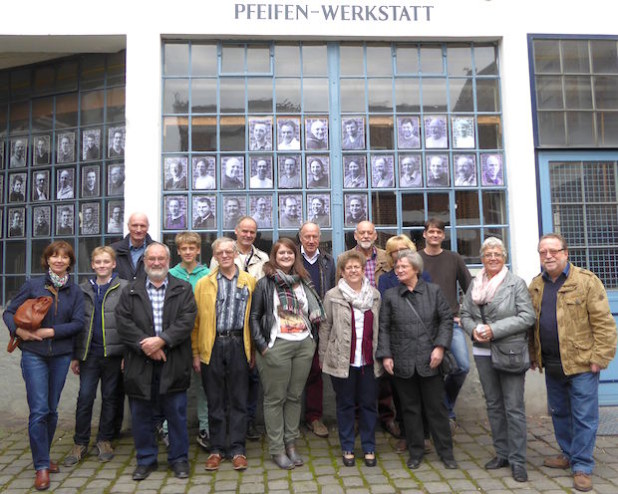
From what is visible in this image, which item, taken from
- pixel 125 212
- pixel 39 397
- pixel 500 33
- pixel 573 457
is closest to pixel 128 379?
pixel 39 397

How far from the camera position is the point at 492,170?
5875 mm

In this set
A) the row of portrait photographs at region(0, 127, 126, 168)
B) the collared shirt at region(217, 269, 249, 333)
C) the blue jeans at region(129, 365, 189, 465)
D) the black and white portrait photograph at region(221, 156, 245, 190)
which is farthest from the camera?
the row of portrait photographs at region(0, 127, 126, 168)

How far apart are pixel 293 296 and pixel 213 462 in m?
1.43

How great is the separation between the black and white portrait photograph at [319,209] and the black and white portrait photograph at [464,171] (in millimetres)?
1438

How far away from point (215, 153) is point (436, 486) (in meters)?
3.85

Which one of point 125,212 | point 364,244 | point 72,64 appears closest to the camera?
point 364,244

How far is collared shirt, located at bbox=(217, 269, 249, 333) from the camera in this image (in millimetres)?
4156

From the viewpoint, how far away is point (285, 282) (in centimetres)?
418

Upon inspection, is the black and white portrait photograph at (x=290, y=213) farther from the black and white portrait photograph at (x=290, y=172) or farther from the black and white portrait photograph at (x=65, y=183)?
the black and white portrait photograph at (x=65, y=183)

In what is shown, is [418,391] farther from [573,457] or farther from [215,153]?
[215,153]

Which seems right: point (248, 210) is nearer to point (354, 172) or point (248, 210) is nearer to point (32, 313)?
point (354, 172)

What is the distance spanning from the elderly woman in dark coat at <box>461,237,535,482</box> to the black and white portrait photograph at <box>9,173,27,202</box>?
5.20m

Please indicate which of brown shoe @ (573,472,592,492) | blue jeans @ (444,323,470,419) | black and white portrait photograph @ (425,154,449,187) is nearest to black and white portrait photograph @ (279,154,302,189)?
black and white portrait photograph @ (425,154,449,187)

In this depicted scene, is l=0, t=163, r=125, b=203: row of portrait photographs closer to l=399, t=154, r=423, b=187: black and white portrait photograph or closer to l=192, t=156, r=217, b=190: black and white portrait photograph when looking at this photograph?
l=192, t=156, r=217, b=190: black and white portrait photograph
